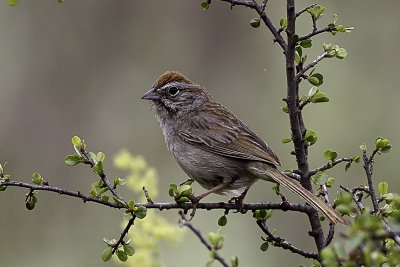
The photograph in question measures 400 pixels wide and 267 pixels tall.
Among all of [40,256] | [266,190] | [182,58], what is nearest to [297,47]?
[266,190]

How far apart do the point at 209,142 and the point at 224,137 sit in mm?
96

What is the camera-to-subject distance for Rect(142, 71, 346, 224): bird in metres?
4.61

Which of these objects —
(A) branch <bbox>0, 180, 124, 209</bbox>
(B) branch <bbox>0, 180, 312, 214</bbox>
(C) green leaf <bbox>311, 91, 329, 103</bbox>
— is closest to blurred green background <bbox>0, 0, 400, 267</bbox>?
(B) branch <bbox>0, 180, 312, 214</bbox>

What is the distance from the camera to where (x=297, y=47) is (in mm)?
3582

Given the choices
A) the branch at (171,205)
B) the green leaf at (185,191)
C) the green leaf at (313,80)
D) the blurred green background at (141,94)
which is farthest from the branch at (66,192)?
A: the blurred green background at (141,94)

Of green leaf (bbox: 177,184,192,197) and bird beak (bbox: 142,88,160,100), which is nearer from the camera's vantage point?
green leaf (bbox: 177,184,192,197)

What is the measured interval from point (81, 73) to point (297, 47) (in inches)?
310

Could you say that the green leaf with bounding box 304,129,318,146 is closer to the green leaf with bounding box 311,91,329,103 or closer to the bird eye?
the green leaf with bounding box 311,91,329,103

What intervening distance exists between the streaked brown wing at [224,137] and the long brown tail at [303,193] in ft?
0.47

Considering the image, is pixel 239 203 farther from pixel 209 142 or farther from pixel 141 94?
pixel 141 94

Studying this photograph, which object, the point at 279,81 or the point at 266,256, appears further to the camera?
the point at 279,81

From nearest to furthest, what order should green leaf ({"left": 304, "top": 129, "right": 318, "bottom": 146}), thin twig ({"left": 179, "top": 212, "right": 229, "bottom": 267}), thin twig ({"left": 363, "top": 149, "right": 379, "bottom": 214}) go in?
thin twig ({"left": 179, "top": 212, "right": 229, "bottom": 267}) → thin twig ({"left": 363, "top": 149, "right": 379, "bottom": 214}) → green leaf ({"left": 304, "top": 129, "right": 318, "bottom": 146})

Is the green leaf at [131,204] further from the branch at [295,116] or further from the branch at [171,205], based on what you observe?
the branch at [295,116]

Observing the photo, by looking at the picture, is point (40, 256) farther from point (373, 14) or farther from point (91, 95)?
point (373, 14)
